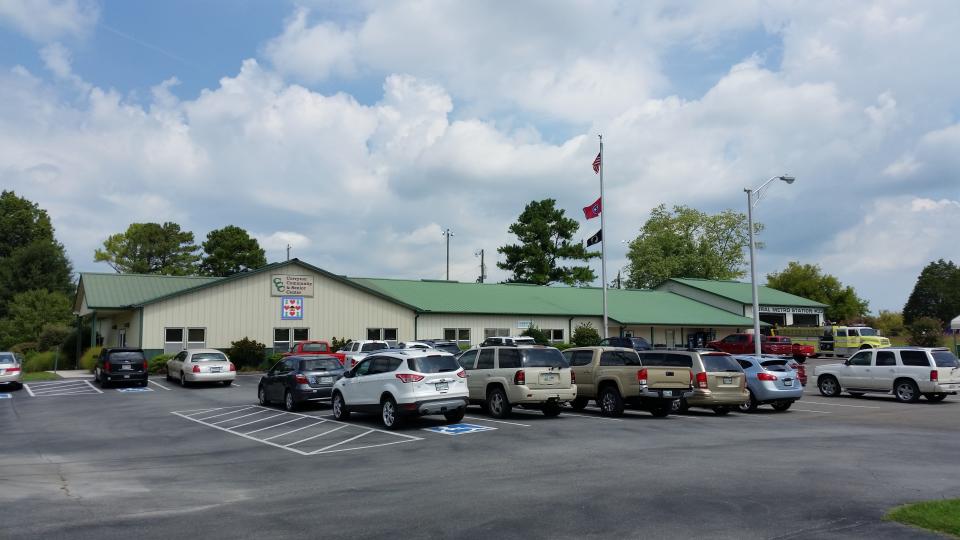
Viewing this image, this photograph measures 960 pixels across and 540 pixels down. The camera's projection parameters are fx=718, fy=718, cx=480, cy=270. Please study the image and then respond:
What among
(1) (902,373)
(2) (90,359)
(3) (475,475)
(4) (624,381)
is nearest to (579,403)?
(4) (624,381)

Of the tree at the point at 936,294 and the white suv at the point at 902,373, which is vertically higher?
the tree at the point at 936,294

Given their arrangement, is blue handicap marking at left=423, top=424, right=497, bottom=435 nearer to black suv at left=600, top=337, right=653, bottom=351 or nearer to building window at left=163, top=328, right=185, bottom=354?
black suv at left=600, top=337, right=653, bottom=351

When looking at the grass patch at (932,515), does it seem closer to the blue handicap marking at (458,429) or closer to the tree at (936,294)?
the blue handicap marking at (458,429)

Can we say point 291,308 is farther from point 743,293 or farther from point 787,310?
point 787,310

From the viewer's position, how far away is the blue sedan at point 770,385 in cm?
2042

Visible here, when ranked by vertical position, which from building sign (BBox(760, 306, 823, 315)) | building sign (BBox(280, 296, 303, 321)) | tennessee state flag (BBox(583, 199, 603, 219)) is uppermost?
Answer: tennessee state flag (BBox(583, 199, 603, 219))

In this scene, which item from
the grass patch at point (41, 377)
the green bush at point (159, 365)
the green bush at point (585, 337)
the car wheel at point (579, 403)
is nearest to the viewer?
the car wheel at point (579, 403)

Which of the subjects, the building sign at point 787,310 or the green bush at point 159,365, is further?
the building sign at point 787,310

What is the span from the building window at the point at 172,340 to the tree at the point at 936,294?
4033 inches

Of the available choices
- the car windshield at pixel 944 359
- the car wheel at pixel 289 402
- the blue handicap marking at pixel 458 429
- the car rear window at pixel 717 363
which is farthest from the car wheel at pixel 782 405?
the car wheel at pixel 289 402

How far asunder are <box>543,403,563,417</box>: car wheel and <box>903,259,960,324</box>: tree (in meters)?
105

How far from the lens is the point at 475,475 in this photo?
10523 millimetres

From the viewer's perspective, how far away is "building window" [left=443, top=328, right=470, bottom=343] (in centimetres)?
4581

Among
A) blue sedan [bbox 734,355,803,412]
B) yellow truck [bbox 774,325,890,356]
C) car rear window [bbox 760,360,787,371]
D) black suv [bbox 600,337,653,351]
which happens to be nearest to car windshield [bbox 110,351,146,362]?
black suv [bbox 600,337,653,351]
